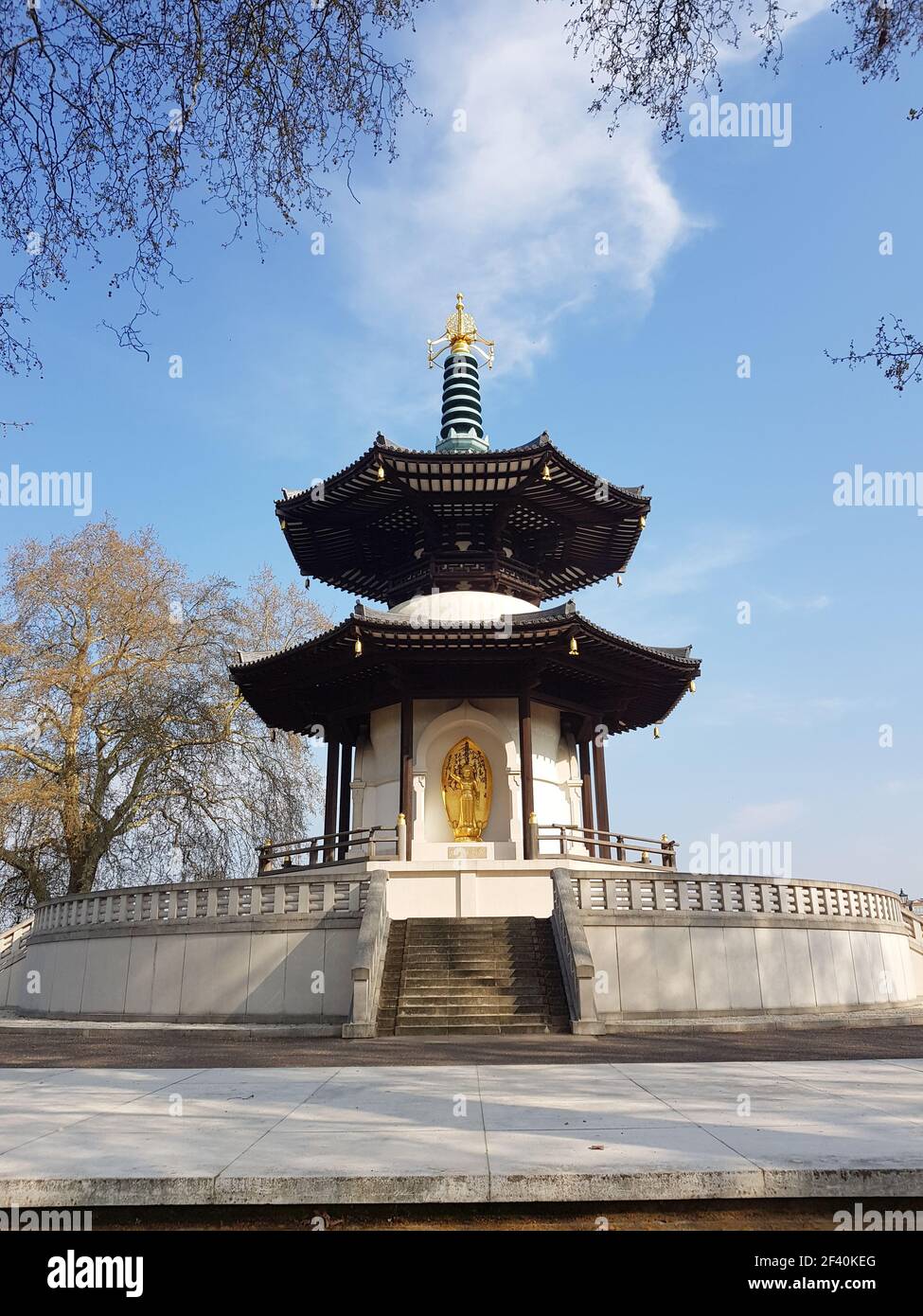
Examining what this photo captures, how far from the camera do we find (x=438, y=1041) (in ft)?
39.0

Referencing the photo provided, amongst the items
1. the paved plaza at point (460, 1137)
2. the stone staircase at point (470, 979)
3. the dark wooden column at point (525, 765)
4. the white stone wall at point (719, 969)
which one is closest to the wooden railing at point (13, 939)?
the stone staircase at point (470, 979)

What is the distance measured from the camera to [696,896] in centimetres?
1596

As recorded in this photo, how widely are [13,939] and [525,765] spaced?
50.0 feet

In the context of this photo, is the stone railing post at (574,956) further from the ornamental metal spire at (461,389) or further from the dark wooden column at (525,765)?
the ornamental metal spire at (461,389)

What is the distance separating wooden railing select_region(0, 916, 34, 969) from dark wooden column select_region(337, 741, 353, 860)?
28.0 ft

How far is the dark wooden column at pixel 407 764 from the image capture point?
19.2 meters

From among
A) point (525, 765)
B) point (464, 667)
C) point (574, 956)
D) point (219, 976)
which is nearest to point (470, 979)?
point (574, 956)

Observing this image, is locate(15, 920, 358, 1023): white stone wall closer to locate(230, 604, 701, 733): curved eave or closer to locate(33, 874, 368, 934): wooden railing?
locate(33, 874, 368, 934): wooden railing

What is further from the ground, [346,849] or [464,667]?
[464,667]

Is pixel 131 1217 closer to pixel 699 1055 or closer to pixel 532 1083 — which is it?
pixel 532 1083

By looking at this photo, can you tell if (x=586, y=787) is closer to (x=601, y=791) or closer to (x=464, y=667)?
(x=601, y=791)

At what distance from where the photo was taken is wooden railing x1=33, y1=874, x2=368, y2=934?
52.2ft

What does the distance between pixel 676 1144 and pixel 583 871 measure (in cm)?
1097

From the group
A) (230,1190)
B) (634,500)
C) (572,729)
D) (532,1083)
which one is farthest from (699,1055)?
(634,500)
